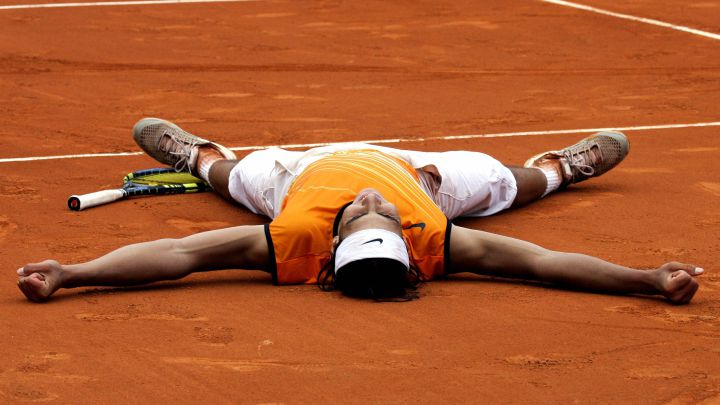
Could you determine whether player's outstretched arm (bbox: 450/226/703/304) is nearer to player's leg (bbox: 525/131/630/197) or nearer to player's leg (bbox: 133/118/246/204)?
player's leg (bbox: 525/131/630/197)

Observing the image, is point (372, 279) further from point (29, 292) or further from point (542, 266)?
point (29, 292)

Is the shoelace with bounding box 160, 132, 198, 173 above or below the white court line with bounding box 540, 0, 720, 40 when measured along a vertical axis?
below

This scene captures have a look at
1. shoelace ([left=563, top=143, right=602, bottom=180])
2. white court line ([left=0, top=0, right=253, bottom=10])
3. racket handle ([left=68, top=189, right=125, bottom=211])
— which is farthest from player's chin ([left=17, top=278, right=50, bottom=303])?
white court line ([left=0, top=0, right=253, bottom=10])

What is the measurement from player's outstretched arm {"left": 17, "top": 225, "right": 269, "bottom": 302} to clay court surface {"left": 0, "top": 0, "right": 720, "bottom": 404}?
0.11 m

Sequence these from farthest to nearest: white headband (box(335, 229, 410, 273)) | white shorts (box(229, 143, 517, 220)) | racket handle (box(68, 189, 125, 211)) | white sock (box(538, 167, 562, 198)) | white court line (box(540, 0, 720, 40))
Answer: white court line (box(540, 0, 720, 40)) → white sock (box(538, 167, 562, 198)) → racket handle (box(68, 189, 125, 211)) → white shorts (box(229, 143, 517, 220)) → white headband (box(335, 229, 410, 273))

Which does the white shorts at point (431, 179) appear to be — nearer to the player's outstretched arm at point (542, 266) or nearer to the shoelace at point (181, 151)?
the shoelace at point (181, 151)

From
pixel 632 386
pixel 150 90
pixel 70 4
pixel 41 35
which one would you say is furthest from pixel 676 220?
pixel 70 4

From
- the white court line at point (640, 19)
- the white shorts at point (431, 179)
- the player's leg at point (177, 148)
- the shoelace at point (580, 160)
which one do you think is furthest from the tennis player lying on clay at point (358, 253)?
the white court line at point (640, 19)

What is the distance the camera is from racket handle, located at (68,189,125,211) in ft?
27.8

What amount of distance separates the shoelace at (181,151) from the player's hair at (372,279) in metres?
2.29

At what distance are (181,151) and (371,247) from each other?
2.88 meters

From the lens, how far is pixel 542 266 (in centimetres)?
688

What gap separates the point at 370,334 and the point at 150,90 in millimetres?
6457

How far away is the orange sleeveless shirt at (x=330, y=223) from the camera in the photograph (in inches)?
269
